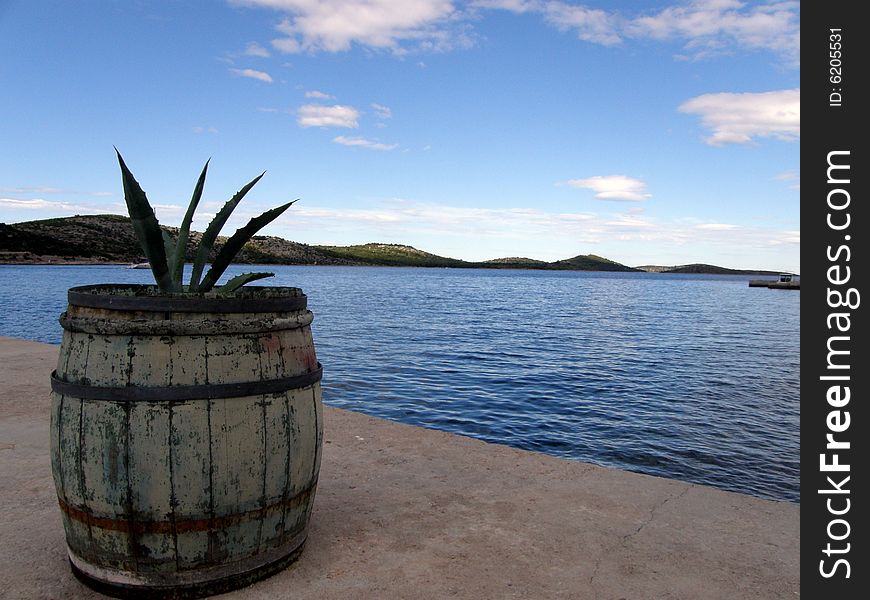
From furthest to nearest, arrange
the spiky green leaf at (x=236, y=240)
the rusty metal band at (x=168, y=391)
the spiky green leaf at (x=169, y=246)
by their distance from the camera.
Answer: the spiky green leaf at (x=169, y=246)
the spiky green leaf at (x=236, y=240)
the rusty metal band at (x=168, y=391)

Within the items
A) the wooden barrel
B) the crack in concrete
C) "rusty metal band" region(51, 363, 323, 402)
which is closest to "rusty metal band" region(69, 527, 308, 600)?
the wooden barrel

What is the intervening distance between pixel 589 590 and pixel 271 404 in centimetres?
194

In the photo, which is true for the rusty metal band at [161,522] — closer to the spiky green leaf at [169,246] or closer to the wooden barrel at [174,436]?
the wooden barrel at [174,436]

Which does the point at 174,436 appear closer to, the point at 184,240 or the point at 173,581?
the point at 173,581

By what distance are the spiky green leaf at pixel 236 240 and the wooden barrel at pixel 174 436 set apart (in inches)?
15.1

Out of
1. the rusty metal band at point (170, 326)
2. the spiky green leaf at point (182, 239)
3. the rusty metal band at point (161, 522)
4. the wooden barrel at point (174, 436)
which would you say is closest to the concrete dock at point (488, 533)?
the wooden barrel at point (174, 436)

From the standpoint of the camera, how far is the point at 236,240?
3.75 metres

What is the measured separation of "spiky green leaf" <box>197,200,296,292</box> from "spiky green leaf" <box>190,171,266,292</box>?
0.22 feet

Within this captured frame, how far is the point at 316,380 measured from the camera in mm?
3574

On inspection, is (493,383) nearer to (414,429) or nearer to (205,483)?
(414,429)

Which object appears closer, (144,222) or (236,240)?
(144,222)

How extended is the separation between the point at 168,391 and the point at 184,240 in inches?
40.3

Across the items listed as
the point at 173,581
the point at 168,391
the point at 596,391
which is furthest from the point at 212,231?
the point at 596,391

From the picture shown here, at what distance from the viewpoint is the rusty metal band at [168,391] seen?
120 inches
